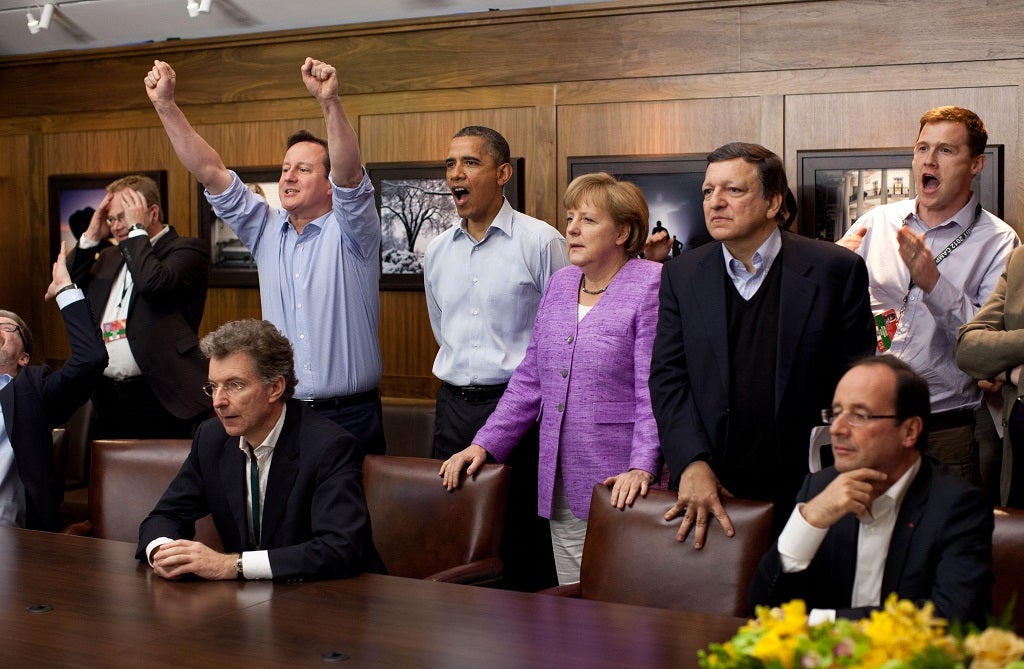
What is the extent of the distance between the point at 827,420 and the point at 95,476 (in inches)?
89.3

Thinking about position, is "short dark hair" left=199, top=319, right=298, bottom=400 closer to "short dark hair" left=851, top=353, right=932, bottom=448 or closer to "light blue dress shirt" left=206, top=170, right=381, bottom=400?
"light blue dress shirt" left=206, top=170, right=381, bottom=400

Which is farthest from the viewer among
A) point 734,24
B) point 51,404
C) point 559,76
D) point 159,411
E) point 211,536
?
point 559,76

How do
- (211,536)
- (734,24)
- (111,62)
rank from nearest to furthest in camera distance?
(211,536), (734,24), (111,62)

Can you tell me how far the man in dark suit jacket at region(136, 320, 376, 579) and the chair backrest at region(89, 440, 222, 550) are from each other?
0.45 metres

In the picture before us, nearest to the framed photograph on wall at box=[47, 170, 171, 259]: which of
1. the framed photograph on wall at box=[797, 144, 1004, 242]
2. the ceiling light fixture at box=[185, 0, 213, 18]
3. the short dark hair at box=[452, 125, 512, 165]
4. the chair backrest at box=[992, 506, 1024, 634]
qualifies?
the ceiling light fixture at box=[185, 0, 213, 18]

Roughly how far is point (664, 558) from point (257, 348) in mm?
1187

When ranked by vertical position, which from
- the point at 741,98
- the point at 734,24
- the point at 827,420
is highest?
the point at 734,24

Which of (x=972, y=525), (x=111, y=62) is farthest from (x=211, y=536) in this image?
(x=111, y=62)

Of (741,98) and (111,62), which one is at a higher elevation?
(111,62)

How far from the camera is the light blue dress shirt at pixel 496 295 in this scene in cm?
399

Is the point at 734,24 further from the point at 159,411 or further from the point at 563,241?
the point at 159,411

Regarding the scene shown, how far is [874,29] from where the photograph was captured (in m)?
5.23

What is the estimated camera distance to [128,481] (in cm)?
357

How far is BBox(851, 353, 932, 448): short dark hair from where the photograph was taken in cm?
247
